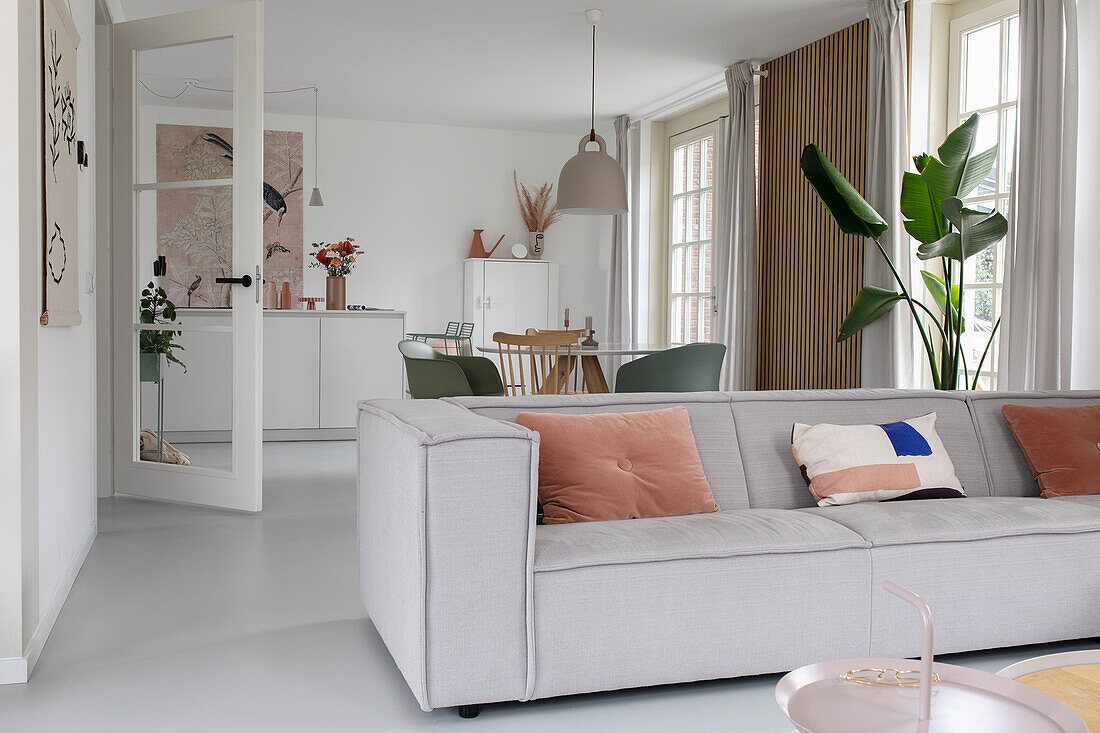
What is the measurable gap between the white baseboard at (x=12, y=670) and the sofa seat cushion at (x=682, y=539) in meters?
1.37

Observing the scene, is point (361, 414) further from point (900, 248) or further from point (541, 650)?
point (900, 248)

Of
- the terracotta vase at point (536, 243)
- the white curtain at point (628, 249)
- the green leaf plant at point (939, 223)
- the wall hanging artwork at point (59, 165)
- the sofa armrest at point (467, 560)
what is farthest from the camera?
the terracotta vase at point (536, 243)

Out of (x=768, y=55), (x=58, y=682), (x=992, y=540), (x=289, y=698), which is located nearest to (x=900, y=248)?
(x=768, y=55)

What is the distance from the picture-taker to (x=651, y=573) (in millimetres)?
2254

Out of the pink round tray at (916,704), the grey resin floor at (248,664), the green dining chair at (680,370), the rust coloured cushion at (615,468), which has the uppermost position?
the green dining chair at (680,370)

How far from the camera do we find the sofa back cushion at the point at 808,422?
2.96 metres

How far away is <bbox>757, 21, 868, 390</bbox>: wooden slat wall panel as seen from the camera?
5512 millimetres

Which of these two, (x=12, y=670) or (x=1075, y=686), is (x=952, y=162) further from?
(x=12, y=670)

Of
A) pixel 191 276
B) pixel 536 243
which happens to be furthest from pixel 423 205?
pixel 191 276

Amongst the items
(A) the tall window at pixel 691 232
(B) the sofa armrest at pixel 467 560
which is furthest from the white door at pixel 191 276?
(A) the tall window at pixel 691 232

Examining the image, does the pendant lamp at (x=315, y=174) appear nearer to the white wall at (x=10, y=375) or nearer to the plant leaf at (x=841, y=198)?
the plant leaf at (x=841, y=198)

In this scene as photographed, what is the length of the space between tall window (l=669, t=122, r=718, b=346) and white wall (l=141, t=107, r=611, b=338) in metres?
1.15

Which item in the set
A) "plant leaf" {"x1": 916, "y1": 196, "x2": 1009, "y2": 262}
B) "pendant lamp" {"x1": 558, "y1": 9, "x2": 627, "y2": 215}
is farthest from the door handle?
"plant leaf" {"x1": 916, "y1": 196, "x2": 1009, "y2": 262}

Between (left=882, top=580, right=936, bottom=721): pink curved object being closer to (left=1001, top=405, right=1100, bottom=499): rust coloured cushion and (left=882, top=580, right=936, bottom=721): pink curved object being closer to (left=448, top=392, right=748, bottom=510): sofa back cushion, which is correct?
(left=448, top=392, right=748, bottom=510): sofa back cushion
